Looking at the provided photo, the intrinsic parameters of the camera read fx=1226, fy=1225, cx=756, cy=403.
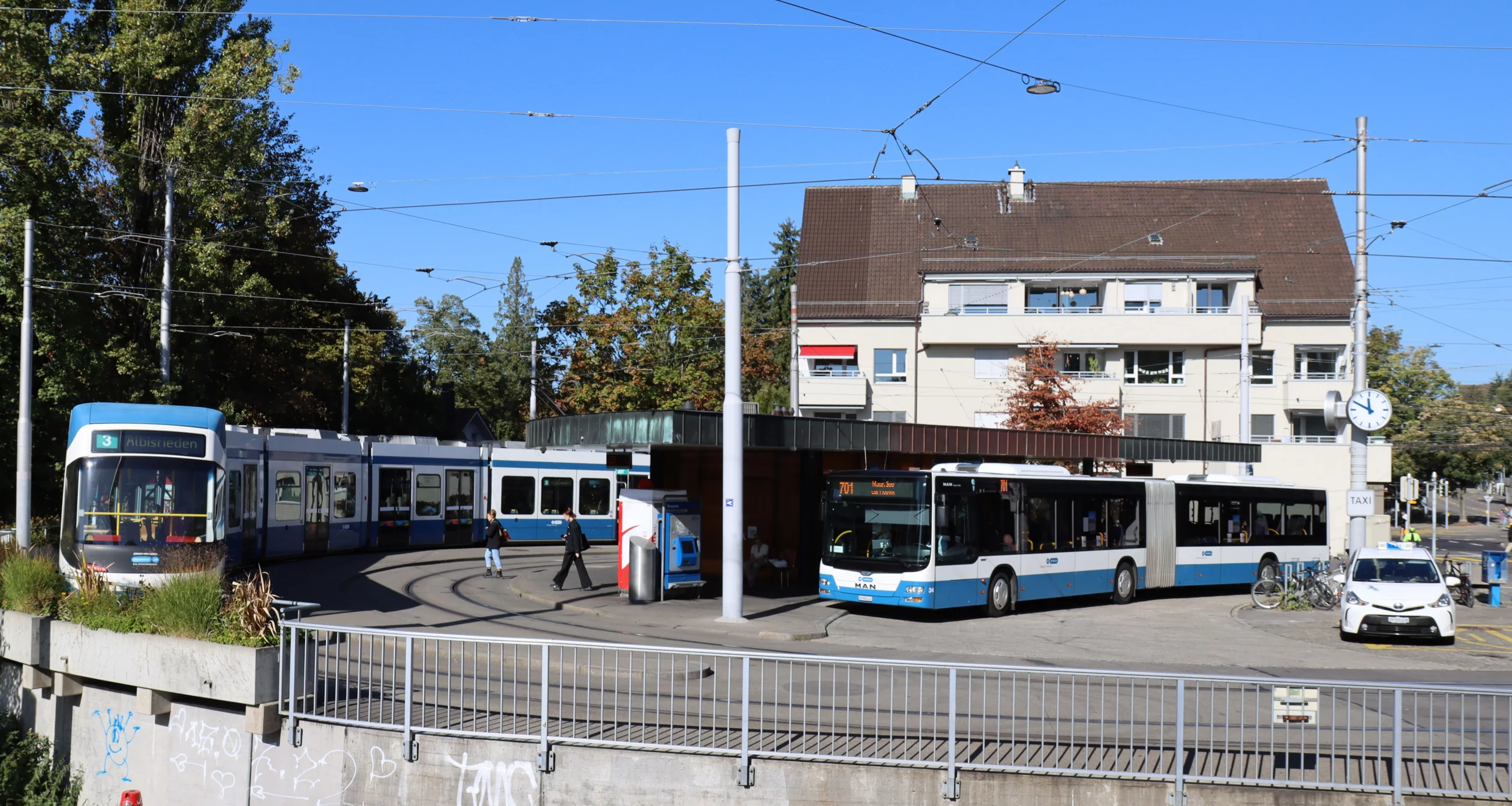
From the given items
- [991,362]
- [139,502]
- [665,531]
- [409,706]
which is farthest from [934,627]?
[991,362]

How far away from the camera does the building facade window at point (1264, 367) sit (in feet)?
172

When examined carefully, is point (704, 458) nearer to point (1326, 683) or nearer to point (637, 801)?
point (637, 801)

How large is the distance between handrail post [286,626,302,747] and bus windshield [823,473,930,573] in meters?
11.9

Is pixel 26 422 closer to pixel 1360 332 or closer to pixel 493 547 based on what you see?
pixel 493 547

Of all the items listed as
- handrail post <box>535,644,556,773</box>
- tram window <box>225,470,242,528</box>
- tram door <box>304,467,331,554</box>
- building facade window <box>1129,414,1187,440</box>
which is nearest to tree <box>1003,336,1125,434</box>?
building facade window <box>1129,414,1187,440</box>

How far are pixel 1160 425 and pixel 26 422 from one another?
42.7 meters

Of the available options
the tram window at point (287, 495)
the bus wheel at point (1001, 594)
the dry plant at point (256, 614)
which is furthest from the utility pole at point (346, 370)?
the dry plant at point (256, 614)

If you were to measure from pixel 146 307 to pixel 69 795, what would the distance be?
2356 cm

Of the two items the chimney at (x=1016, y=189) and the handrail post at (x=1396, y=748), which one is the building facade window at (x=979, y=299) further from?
the handrail post at (x=1396, y=748)

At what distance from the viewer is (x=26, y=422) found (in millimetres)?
24359

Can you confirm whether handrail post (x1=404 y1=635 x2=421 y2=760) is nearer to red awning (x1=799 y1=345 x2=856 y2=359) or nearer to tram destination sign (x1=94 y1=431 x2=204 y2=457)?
tram destination sign (x1=94 y1=431 x2=204 y2=457)

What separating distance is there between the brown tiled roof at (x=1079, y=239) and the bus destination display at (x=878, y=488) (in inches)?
1202

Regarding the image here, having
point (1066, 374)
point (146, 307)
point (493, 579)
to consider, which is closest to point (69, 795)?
point (493, 579)

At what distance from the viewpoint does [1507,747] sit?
952cm
